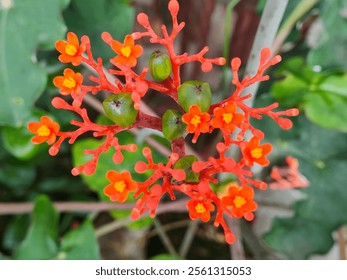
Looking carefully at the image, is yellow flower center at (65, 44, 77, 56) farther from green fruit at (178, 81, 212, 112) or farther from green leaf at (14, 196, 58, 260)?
green leaf at (14, 196, 58, 260)

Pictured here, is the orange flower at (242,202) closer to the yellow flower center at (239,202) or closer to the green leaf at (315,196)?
the yellow flower center at (239,202)

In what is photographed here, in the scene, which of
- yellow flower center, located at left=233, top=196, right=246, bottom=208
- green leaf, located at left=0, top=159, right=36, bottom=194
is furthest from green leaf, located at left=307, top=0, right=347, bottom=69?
green leaf, located at left=0, top=159, right=36, bottom=194

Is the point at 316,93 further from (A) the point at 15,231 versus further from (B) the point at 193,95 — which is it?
(A) the point at 15,231

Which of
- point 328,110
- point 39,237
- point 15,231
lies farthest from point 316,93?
point 15,231

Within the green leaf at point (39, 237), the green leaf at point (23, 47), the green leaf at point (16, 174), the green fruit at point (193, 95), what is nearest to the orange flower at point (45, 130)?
the green fruit at point (193, 95)

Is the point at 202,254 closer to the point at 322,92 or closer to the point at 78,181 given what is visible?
the point at 78,181
